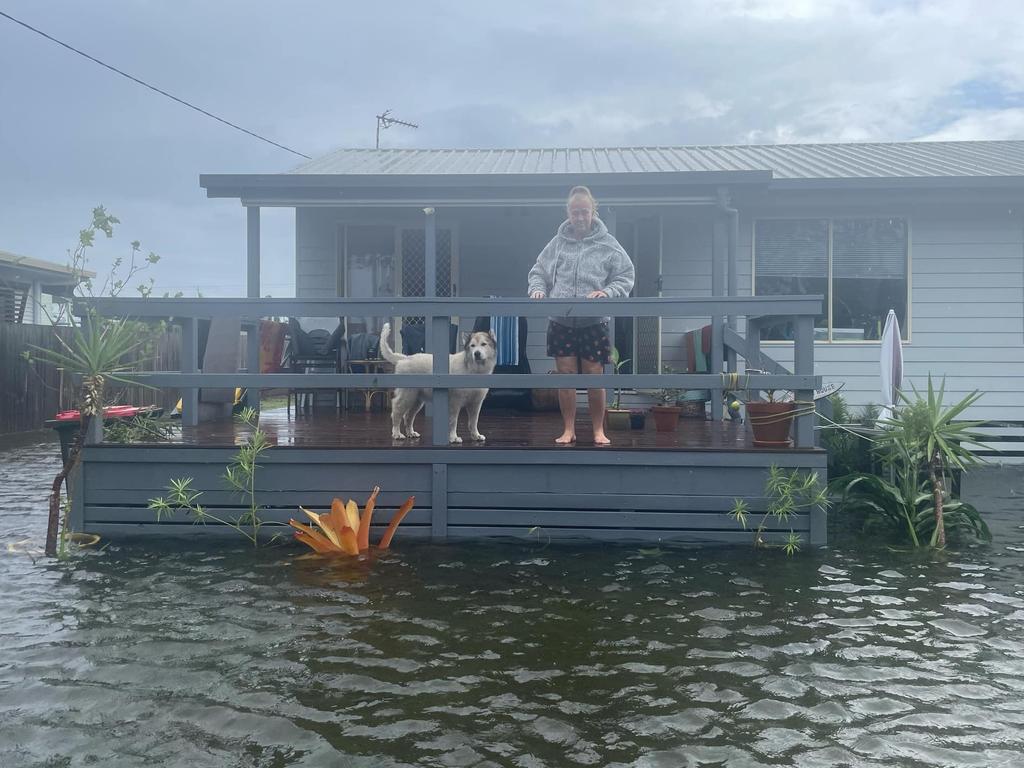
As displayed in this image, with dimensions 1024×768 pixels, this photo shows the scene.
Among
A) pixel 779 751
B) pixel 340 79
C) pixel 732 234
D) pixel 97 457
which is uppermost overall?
pixel 340 79

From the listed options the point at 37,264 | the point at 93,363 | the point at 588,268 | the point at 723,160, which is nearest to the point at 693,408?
the point at 588,268

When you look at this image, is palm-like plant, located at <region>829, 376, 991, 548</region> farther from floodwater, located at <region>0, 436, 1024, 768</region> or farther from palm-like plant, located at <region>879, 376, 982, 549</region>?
floodwater, located at <region>0, 436, 1024, 768</region>

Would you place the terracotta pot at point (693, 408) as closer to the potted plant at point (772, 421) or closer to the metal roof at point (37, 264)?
the potted plant at point (772, 421)

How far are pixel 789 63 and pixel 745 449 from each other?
1457 centimetres

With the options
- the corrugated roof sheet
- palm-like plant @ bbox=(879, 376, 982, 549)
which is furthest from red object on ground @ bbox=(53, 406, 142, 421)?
palm-like plant @ bbox=(879, 376, 982, 549)

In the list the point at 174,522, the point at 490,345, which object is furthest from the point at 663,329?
the point at 174,522

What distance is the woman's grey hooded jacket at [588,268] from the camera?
17.9ft

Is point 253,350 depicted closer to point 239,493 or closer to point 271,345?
point 271,345

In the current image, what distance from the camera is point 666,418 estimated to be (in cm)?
642

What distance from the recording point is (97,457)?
16.9 feet

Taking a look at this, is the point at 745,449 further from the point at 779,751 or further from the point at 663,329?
the point at 663,329

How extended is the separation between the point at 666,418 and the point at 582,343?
51.9 inches

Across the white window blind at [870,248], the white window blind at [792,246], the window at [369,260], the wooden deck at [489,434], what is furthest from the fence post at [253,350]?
the white window blind at [870,248]

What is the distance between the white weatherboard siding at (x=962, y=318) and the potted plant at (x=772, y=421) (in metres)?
4.64
